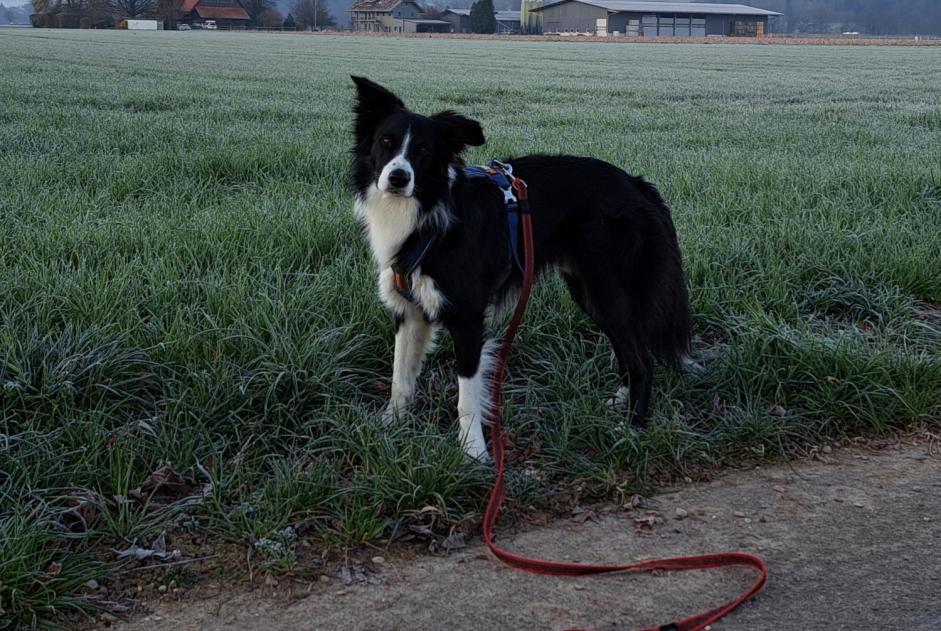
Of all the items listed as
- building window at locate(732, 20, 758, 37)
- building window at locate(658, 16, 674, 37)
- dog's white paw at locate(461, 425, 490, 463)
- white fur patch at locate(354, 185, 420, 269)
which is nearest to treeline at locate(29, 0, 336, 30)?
building window at locate(658, 16, 674, 37)

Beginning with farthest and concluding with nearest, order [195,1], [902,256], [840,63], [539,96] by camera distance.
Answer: [195,1] < [840,63] < [539,96] < [902,256]

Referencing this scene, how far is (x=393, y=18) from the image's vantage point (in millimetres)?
105938

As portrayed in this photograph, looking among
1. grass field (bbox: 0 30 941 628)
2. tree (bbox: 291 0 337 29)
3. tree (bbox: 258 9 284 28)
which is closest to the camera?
grass field (bbox: 0 30 941 628)

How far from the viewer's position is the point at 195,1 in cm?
9712

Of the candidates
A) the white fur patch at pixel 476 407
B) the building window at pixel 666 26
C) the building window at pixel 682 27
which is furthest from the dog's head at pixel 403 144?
the building window at pixel 666 26

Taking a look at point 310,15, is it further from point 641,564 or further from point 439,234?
point 641,564

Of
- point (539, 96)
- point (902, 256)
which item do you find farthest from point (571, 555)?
point (539, 96)

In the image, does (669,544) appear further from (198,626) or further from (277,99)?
(277,99)

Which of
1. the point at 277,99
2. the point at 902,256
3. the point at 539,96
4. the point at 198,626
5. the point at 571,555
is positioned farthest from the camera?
the point at 539,96

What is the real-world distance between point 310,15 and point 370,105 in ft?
331

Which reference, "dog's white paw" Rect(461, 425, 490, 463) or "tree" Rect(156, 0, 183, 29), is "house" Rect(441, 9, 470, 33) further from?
"dog's white paw" Rect(461, 425, 490, 463)

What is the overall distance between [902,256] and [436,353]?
290cm

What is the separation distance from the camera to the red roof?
315 ft

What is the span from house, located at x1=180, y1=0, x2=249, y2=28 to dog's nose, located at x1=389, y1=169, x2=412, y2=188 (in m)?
100
